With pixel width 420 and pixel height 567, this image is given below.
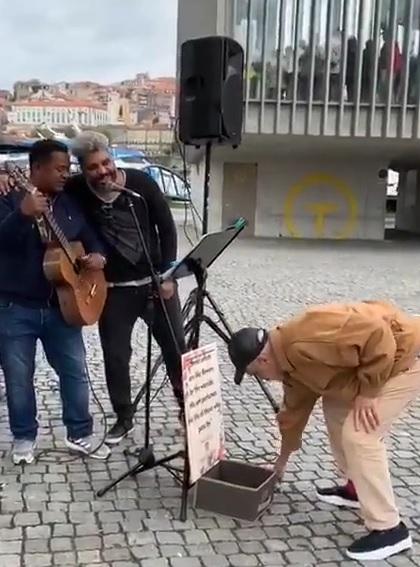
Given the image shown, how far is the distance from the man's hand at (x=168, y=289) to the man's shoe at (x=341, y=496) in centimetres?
135

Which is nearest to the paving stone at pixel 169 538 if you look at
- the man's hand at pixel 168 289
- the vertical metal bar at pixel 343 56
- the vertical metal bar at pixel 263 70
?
the man's hand at pixel 168 289

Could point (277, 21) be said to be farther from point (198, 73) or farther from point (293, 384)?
point (293, 384)

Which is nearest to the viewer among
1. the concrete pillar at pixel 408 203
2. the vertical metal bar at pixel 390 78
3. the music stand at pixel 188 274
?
the music stand at pixel 188 274

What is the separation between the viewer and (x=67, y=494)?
13.6 ft

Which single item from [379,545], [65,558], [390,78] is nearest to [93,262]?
[65,558]

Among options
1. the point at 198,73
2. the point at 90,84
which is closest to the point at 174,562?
the point at 198,73

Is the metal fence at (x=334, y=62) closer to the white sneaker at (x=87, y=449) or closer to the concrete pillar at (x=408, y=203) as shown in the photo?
the concrete pillar at (x=408, y=203)

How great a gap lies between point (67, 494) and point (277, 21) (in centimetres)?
1857

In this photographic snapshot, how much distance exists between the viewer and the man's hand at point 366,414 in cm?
349

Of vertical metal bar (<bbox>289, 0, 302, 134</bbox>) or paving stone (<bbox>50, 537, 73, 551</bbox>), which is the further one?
vertical metal bar (<bbox>289, 0, 302, 134</bbox>)

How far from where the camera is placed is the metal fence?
20.2 meters

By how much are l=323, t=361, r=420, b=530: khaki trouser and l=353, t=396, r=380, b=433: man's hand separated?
0.06 ft

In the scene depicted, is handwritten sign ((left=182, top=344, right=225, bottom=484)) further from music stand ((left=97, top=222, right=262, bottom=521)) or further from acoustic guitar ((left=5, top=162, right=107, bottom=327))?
acoustic guitar ((left=5, top=162, right=107, bottom=327))

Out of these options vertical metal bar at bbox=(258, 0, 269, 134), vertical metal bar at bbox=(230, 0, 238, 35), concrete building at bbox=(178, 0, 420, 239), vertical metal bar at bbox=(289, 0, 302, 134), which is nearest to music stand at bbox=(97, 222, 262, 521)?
concrete building at bbox=(178, 0, 420, 239)
